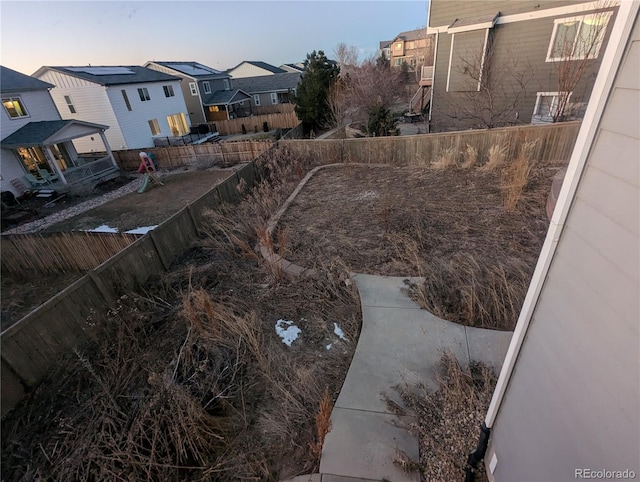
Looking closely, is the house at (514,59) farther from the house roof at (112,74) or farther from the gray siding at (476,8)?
the house roof at (112,74)

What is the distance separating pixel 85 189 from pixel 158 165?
3515 mm

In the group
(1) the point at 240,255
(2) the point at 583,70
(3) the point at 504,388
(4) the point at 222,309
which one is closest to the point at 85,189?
(1) the point at 240,255

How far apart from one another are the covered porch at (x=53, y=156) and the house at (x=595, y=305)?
1596cm

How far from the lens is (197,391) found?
2.90m

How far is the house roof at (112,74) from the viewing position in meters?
15.0

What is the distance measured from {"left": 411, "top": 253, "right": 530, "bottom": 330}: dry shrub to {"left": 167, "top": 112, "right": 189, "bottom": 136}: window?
21.3 metres

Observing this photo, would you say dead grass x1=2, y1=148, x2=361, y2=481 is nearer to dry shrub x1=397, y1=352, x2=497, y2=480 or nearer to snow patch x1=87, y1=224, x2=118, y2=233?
dry shrub x1=397, y1=352, x2=497, y2=480

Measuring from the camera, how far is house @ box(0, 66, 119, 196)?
1160cm

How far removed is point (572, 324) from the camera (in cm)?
113

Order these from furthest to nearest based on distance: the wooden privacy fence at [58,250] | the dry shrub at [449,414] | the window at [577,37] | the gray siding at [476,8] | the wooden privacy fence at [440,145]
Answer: the gray siding at [476,8] → the window at [577,37] → the wooden privacy fence at [440,145] → the wooden privacy fence at [58,250] → the dry shrub at [449,414]

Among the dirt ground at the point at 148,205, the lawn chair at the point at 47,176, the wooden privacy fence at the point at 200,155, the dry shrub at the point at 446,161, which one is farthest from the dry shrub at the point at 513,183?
the lawn chair at the point at 47,176

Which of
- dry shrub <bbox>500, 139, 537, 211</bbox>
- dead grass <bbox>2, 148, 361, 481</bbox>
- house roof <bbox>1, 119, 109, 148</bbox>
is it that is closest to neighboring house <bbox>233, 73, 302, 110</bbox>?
house roof <bbox>1, 119, 109, 148</bbox>

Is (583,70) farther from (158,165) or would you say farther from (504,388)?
(158,165)

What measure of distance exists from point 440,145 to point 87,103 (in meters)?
18.1
